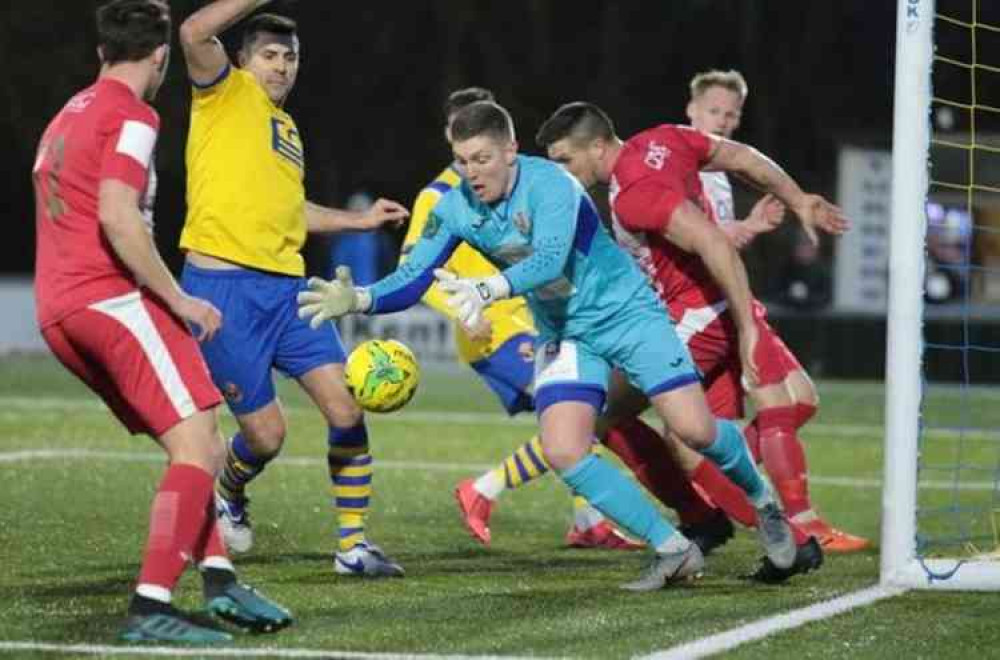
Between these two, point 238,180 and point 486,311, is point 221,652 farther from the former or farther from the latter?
point 486,311

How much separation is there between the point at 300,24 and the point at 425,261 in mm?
24750

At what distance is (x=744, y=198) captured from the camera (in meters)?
28.2

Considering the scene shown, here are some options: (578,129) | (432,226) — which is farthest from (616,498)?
(578,129)

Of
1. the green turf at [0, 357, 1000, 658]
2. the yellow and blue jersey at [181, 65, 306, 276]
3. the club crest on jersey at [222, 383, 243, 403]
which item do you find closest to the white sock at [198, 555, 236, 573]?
the green turf at [0, 357, 1000, 658]

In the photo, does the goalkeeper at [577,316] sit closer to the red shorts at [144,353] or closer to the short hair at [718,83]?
the red shorts at [144,353]

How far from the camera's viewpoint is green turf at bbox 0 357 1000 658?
6.78 meters

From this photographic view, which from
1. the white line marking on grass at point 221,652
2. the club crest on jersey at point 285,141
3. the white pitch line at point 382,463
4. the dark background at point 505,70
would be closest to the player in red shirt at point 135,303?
the white line marking on grass at point 221,652

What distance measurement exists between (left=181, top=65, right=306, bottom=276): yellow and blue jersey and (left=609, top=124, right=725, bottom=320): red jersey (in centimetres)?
137

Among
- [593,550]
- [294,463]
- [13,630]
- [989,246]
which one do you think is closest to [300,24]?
[989,246]

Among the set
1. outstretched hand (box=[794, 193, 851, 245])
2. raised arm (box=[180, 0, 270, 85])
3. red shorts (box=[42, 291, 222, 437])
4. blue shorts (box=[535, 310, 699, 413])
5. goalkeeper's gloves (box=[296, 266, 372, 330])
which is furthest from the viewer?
outstretched hand (box=[794, 193, 851, 245])

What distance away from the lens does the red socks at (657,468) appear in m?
9.26

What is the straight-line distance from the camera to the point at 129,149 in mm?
6348

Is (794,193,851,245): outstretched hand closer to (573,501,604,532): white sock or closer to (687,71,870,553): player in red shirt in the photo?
(687,71,870,553): player in red shirt

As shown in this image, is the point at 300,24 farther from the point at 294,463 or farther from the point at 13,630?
the point at 13,630
